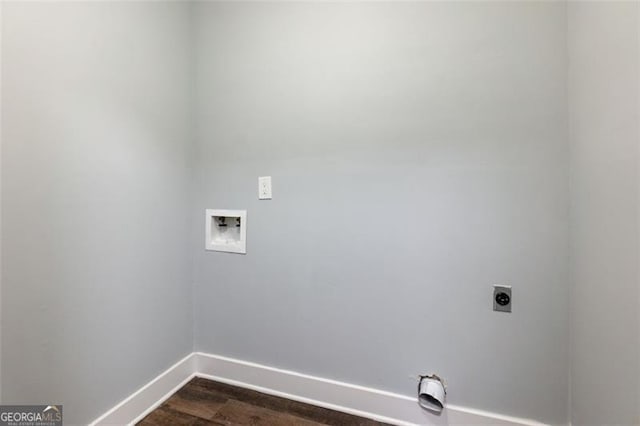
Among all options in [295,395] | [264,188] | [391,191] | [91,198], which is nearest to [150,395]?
[295,395]

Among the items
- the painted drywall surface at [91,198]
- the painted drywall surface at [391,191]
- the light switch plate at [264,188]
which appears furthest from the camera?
the light switch plate at [264,188]

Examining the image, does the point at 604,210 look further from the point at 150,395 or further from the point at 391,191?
the point at 150,395

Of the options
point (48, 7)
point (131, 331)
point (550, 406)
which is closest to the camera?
point (48, 7)

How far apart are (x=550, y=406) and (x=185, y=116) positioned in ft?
7.76

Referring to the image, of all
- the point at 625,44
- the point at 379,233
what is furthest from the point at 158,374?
the point at 625,44

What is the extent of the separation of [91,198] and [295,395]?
1.42 m

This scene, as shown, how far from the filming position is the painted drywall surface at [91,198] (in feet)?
A: 3.00

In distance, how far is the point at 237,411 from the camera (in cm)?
137

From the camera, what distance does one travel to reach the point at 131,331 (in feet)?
4.31

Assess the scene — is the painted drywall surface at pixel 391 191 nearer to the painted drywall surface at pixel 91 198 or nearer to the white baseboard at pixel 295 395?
the white baseboard at pixel 295 395

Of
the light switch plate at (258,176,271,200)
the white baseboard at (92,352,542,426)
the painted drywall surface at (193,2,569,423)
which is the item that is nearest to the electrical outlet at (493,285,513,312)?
the painted drywall surface at (193,2,569,423)

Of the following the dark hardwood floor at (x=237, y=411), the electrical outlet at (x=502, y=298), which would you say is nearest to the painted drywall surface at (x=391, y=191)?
the electrical outlet at (x=502, y=298)

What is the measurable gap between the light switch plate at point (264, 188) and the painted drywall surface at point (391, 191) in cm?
4

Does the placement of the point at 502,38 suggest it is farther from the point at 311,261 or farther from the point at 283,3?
the point at 311,261
